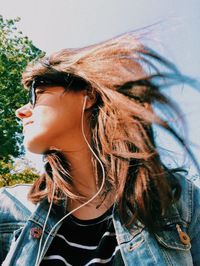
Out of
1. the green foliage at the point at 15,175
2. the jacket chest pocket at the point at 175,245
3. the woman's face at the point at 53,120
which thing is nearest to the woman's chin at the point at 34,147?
the woman's face at the point at 53,120

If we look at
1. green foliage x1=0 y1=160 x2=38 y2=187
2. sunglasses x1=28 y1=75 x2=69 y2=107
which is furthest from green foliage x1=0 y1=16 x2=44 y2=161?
sunglasses x1=28 y1=75 x2=69 y2=107

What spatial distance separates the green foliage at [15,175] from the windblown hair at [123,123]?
10.0 meters

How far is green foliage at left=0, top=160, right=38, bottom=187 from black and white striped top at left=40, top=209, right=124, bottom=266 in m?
10.2

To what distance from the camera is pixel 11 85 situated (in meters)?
15.0

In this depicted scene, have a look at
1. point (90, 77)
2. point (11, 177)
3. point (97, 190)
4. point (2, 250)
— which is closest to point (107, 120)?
point (90, 77)

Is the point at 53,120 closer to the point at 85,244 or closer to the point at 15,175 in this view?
the point at 85,244

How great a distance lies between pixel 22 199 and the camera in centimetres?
207

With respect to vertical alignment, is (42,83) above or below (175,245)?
above

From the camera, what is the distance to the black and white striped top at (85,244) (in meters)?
1.83

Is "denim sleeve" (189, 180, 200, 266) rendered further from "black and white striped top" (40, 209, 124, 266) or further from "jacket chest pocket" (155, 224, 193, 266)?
"black and white striped top" (40, 209, 124, 266)

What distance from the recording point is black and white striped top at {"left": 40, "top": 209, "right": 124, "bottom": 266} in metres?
1.83

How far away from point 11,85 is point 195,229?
13869mm

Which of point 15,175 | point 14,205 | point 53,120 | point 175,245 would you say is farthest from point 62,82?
point 15,175

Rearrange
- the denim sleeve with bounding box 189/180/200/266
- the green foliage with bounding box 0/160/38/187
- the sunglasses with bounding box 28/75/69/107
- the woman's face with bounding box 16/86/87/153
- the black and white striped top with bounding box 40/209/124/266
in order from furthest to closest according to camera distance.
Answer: the green foliage with bounding box 0/160/38/187 < the sunglasses with bounding box 28/75/69/107 < the woman's face with bounding box 16/86/87/153 < the denim sleeve with bounding box 189/180/200/266 < the black and white striped top with bounding box 40/209/124/266
